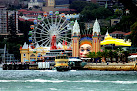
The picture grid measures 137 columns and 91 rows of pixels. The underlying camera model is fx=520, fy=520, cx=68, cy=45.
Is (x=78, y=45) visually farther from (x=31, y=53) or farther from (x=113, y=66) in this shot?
(x=113, y=66)

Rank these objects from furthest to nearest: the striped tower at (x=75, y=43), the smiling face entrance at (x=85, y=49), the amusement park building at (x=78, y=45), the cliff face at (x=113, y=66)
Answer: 1. the smiling face entrance at (x=85, y=49)
2. the amusement park building at (x=78, y=45)
3. the striped tower at (x=75, y=43)
4. the cliff face at (x=113, y=66)

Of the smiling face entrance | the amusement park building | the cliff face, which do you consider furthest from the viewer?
the smiling face entrance

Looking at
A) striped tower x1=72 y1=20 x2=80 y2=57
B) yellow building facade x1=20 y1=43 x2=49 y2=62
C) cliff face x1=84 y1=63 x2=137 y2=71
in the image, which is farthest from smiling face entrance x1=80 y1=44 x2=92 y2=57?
cliff face x1=84 y1=63 x2=137 y2=71

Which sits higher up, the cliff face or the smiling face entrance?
the smiling face entrance

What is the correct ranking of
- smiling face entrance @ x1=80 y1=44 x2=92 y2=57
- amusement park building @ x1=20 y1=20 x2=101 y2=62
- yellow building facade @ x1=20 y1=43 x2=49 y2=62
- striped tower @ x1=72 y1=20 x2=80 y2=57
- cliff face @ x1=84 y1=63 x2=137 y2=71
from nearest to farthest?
cliff face @ x1=84 y1=63 x2=137 y2=71, striped tower @ x1=72 y1=20 x2=80 y2=57, amusement park building @ x1=20 y1=20 x2=101 y2=62, smiling face entrance @ x1=80 y1=44 x2=92 y2=57, yellow building facade @ x1=20 y1=43 x2=49 y2=62

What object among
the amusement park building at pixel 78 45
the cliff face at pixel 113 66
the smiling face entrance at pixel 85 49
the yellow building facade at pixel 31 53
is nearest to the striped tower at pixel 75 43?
the amusement park building at pixel 78 45

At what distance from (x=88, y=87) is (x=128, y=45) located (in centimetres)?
9110

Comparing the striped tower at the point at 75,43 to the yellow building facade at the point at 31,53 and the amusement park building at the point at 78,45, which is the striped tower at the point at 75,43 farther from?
the yellow building facade at the point at 31,53

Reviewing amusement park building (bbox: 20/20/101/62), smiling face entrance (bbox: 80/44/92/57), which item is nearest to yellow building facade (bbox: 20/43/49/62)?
amusement park building (bbox: 20/20/101/62)

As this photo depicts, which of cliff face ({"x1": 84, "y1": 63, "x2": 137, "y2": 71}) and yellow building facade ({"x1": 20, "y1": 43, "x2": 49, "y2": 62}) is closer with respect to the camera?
cliff face ({"x1": 84, "y1": 63, "x2": 137, "y2": 71})

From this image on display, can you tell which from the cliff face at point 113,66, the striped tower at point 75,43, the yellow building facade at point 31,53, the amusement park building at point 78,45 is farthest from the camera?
the yellow building facade at point 31,53

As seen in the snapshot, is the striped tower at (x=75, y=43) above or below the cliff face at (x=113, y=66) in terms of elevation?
above

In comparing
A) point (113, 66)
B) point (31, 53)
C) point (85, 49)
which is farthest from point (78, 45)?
point (113, 66)

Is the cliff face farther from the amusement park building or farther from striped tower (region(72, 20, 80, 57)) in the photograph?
the amusement park building
